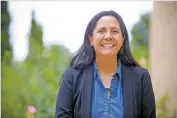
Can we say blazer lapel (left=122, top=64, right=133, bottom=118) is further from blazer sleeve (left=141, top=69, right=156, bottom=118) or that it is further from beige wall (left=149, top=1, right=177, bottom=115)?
beige wall (left=149, top=1, right=177, bottom=115)

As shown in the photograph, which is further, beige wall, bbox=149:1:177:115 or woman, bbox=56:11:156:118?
beige wall, bbox=149:1:177:115

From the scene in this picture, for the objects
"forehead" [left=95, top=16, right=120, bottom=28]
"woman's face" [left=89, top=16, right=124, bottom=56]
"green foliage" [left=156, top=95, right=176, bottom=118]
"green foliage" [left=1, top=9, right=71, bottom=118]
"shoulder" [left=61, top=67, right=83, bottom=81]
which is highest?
"forehead" [left=95, top=16, right=120, bottom=28]

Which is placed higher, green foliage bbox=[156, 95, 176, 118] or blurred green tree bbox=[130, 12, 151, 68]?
blurred green tree bbox=[130, 12, 151, 68]

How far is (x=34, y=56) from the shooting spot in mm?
2479

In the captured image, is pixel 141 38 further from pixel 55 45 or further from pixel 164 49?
pixel 55 45

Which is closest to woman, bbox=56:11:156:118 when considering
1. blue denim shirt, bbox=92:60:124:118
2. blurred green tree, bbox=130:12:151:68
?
blue denim shirt, bbox=92:60:124:118

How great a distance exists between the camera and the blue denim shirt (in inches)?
48.8

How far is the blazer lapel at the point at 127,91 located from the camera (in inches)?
48.7

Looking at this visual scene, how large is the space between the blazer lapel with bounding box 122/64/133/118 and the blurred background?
3.76 ft

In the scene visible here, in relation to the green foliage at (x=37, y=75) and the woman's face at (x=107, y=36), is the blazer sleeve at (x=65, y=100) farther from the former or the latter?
the green foliage at (x=37, y=75)

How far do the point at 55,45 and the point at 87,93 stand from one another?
126 centimetres

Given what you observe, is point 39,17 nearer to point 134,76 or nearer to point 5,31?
point 5,31

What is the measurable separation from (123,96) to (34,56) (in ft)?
4.44

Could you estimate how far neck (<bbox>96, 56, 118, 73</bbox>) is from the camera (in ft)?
4.33
